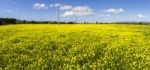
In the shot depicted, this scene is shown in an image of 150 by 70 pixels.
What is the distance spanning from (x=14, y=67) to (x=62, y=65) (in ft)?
7.36

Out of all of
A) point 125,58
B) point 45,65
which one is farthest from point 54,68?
point 125,58

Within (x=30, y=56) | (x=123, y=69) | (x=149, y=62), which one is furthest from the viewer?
(x=30, y=56)

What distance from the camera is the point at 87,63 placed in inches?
658

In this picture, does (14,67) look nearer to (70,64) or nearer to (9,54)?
(70,64)

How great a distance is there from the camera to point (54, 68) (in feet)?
52.7

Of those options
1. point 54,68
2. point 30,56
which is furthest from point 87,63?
point 30,56

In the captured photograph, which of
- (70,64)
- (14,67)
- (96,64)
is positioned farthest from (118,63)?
(14,67)

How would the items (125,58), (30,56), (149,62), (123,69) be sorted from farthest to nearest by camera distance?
(30,56) → (125,58) → (149,62) → (123,69)

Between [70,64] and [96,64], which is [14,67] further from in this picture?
[96,64]

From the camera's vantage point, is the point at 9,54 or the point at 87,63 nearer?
the point at 87,63

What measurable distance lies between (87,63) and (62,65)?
3.90 ft

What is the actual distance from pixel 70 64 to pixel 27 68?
2.09m

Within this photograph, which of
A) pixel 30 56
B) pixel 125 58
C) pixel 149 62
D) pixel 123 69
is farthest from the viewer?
pixel 30 56

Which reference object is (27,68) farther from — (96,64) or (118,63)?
(118,63)
